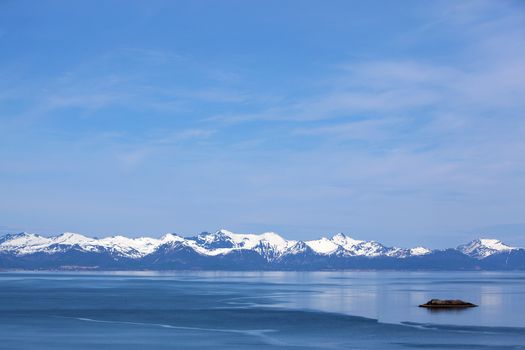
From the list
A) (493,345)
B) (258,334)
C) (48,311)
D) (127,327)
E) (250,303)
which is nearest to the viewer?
(493,345)

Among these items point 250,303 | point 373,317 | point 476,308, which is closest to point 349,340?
point 373,317

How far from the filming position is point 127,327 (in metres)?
85.1

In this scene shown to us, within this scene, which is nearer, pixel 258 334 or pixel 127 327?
pixel 258 334

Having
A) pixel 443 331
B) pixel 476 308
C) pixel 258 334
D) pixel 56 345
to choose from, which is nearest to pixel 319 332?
pixel 258 334

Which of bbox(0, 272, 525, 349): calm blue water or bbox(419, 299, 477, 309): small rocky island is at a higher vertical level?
bbox(419, 299, 477, 309): small rocky island

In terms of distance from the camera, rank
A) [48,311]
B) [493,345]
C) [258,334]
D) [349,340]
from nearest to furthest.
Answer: [493,345], [349,340], [258,334], [48,311]

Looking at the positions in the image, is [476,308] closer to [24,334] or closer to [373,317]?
[373,317]

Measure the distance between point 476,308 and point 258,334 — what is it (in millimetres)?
49235

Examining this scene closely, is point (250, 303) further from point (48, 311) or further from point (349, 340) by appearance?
point (349, 340)

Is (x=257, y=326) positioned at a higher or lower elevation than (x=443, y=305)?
lower

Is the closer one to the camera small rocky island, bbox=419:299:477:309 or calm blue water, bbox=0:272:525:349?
calm blue water, bbox=0:272:525:349

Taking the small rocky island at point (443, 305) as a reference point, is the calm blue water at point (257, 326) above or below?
below

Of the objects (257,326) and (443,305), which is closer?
(257,326)

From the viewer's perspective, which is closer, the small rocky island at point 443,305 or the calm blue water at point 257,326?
the calm blue water at point 257,326
